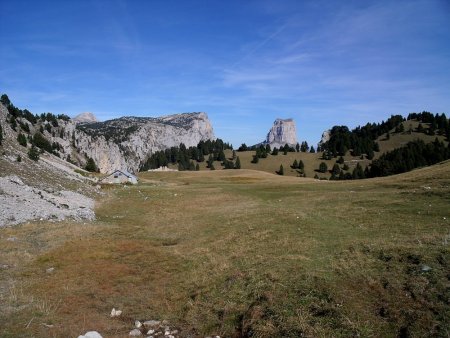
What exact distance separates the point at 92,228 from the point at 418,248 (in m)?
26.3

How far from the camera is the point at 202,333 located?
46.1ft

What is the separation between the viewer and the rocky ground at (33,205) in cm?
3181

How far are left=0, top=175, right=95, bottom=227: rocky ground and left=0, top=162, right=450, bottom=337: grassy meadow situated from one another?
8.51ft

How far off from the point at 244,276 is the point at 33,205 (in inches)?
1038

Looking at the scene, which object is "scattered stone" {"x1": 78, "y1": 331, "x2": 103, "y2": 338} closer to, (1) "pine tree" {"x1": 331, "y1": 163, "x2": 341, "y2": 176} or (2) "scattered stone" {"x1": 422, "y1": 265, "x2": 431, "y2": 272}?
(2) "scattered stone" {"x1": 422, "y1": 265, "x2": 431, "y2": 272}

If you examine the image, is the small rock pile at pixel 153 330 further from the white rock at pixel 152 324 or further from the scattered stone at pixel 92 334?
the scattered stone at pixel 92 334

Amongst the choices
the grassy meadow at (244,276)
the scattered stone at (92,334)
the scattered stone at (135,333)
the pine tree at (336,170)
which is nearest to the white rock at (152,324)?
the grassy meadow at (244,276)

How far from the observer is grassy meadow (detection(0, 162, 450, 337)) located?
45.2 ft

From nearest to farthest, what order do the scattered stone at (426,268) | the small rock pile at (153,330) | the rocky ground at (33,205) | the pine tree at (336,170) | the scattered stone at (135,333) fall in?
the scattered stone at (135,333) → the small rock pile at (153,330) → the scattered stone at (426,268) → the rocky ground at (33,205) → the pine tree at (336,170)

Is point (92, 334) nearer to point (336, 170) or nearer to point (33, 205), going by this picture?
point (33, 205)

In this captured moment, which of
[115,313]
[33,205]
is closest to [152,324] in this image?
[115,313]

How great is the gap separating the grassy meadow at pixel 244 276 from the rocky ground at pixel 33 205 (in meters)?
2.60

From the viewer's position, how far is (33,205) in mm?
35531

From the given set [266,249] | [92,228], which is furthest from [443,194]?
[92,228]
